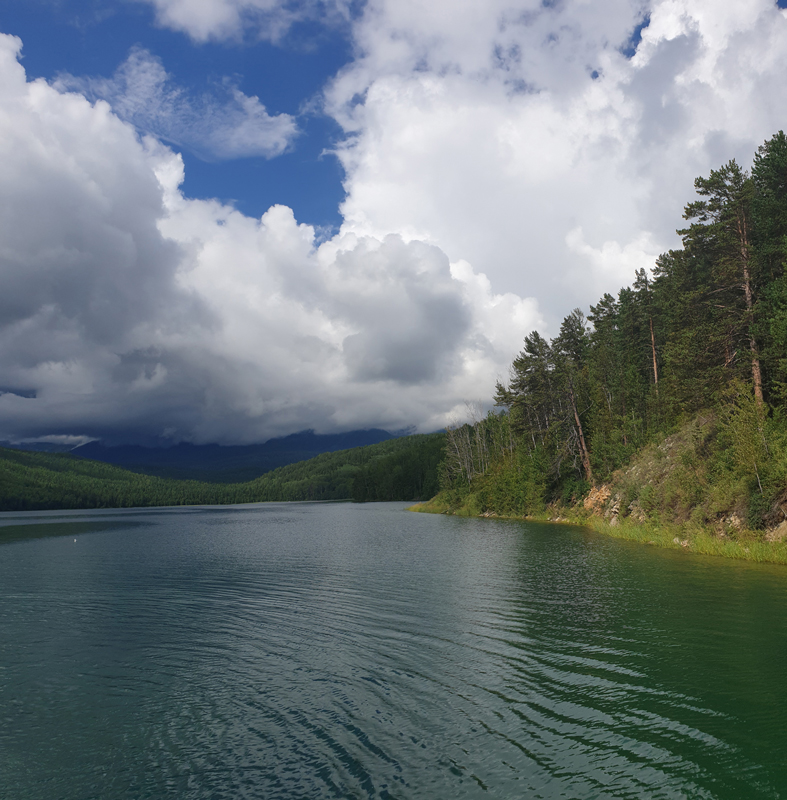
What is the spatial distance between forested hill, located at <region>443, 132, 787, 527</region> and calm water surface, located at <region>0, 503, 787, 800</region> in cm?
1174

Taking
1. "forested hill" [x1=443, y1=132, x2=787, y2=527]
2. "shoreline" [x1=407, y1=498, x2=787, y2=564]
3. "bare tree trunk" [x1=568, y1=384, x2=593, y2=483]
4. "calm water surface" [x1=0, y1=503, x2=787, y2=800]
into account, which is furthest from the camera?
"bare tree trunk" [x1=568, y1=384, x2=593, y2=483]

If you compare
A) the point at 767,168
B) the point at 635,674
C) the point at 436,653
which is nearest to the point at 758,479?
the point at 635,674

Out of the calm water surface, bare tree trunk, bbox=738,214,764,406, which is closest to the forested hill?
bare tree trunk, bbox=738,214,764,406

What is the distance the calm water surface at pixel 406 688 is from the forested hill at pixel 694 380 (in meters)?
11.7

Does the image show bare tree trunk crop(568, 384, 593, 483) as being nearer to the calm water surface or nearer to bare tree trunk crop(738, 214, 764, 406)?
bare tree trunk crop(738, 214, 764, 406)

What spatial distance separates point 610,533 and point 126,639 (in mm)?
47167

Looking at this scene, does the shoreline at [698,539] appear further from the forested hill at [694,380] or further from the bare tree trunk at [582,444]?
the bare tree trunk at [582,444]

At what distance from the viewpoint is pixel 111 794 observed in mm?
9812

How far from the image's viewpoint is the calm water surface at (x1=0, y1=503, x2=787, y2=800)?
33.4 feet

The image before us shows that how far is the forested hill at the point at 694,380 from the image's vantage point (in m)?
37.1

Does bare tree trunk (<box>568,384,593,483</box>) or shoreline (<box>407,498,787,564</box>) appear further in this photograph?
bare tree trunk (<box>568,384,593,483</box>)

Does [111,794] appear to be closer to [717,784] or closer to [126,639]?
[717,784]

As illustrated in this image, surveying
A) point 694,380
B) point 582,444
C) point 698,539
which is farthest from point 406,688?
point 582,444

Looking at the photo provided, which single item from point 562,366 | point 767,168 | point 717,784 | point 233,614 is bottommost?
point 233,614
